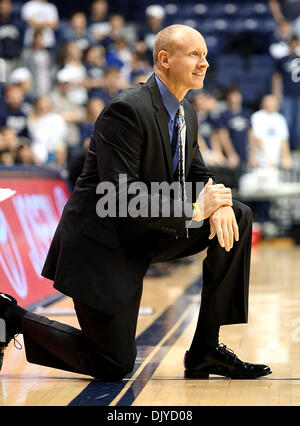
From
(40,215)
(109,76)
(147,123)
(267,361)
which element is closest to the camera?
(147,123)

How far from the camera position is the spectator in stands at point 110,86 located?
11.3m

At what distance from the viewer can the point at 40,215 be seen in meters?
6.56

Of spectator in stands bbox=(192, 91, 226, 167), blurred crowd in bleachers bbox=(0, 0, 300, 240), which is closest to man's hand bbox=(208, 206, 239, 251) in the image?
blurred crowd in bleachers bbox=(0, 0, 300, 240)

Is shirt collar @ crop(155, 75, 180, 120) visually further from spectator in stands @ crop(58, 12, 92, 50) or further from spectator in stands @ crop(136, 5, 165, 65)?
spectator in stands @ crop(136, 5, 165, 65)

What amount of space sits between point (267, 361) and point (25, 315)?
1.30 metres

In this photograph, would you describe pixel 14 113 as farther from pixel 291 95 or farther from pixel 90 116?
pixel 291 95

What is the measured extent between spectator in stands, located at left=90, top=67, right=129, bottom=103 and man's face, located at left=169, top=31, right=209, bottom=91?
25.3 feet

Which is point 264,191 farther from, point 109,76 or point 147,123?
point 147,123

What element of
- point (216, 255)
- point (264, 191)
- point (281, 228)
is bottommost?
point (281, 228)

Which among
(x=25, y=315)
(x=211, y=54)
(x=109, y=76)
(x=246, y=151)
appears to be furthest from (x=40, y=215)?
(x=211, y=54)

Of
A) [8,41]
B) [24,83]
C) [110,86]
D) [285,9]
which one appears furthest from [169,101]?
[285,9]

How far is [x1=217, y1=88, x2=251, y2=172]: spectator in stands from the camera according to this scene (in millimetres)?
12032

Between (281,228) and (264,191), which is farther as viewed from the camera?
(281,228)

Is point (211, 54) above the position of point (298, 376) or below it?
above
